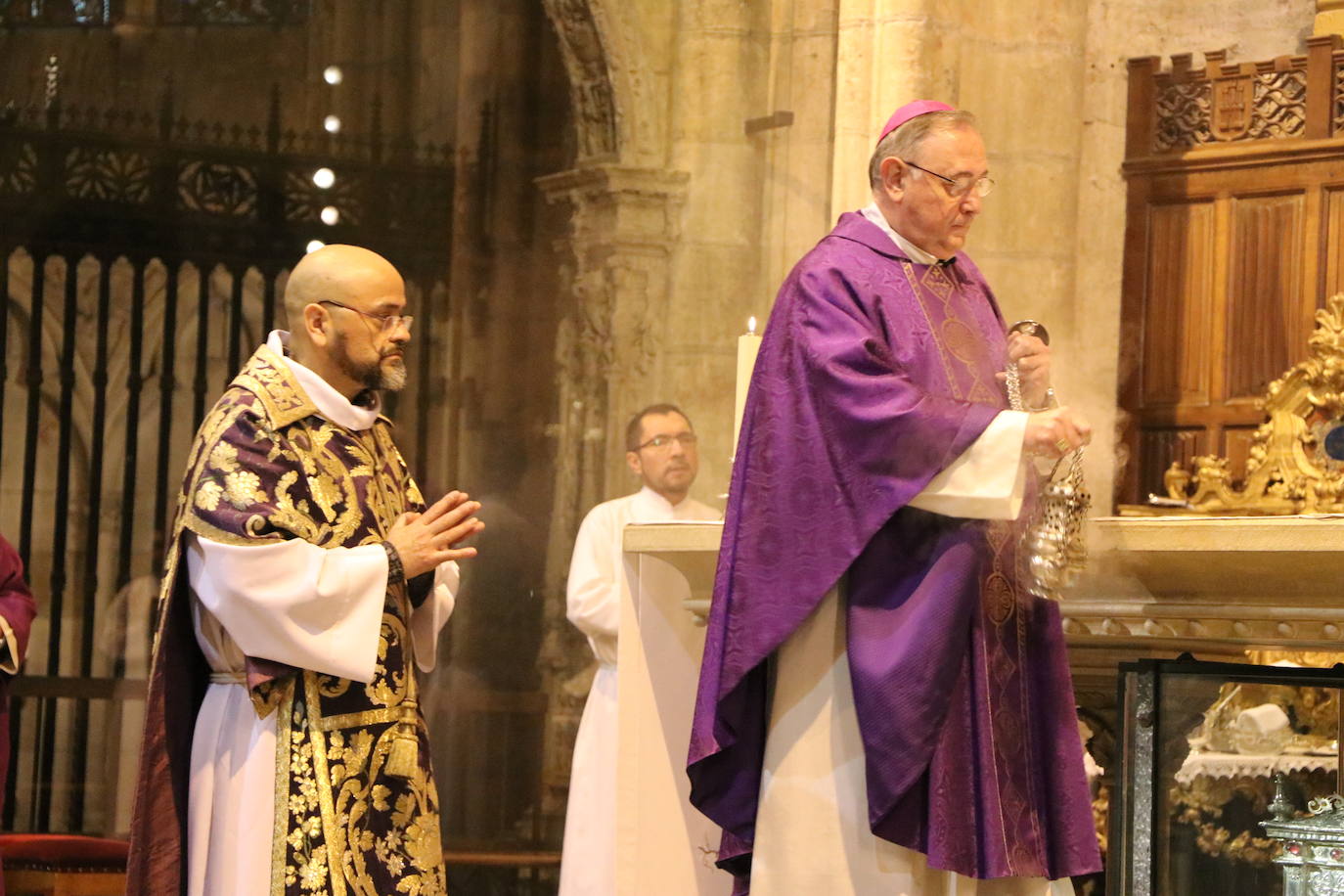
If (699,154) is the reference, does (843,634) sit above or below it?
below

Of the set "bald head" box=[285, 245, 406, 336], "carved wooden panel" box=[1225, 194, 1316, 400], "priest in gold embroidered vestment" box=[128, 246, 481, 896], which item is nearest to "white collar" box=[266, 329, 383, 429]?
"priest in gold embroidered vestment" box=[128, 246, 481, 896]

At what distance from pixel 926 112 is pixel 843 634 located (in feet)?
3.27

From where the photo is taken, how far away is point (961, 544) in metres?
3.57

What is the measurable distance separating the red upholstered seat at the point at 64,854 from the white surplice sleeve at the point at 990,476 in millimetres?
4019

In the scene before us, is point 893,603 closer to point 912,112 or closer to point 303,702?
point 912,112

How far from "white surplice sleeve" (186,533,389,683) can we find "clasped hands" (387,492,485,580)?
0.13 metres

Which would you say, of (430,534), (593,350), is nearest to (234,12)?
(593,350)

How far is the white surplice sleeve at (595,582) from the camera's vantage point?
6523 mm

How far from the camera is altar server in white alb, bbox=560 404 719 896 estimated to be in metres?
6.52

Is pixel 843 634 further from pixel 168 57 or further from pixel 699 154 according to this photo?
pixel 168 57

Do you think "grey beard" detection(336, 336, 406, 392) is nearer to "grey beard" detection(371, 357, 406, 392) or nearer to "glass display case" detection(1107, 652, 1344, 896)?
"grey beard" detection(371, 357, 406, 392)

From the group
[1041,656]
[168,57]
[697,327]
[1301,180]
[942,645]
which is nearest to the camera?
[942,645]

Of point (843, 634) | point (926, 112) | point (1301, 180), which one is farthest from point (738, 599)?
point (1301, 180)

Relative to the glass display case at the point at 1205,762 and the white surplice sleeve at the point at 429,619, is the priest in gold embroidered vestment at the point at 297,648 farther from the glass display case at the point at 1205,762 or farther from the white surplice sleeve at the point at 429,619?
the glass display case at the point at 1205,762
